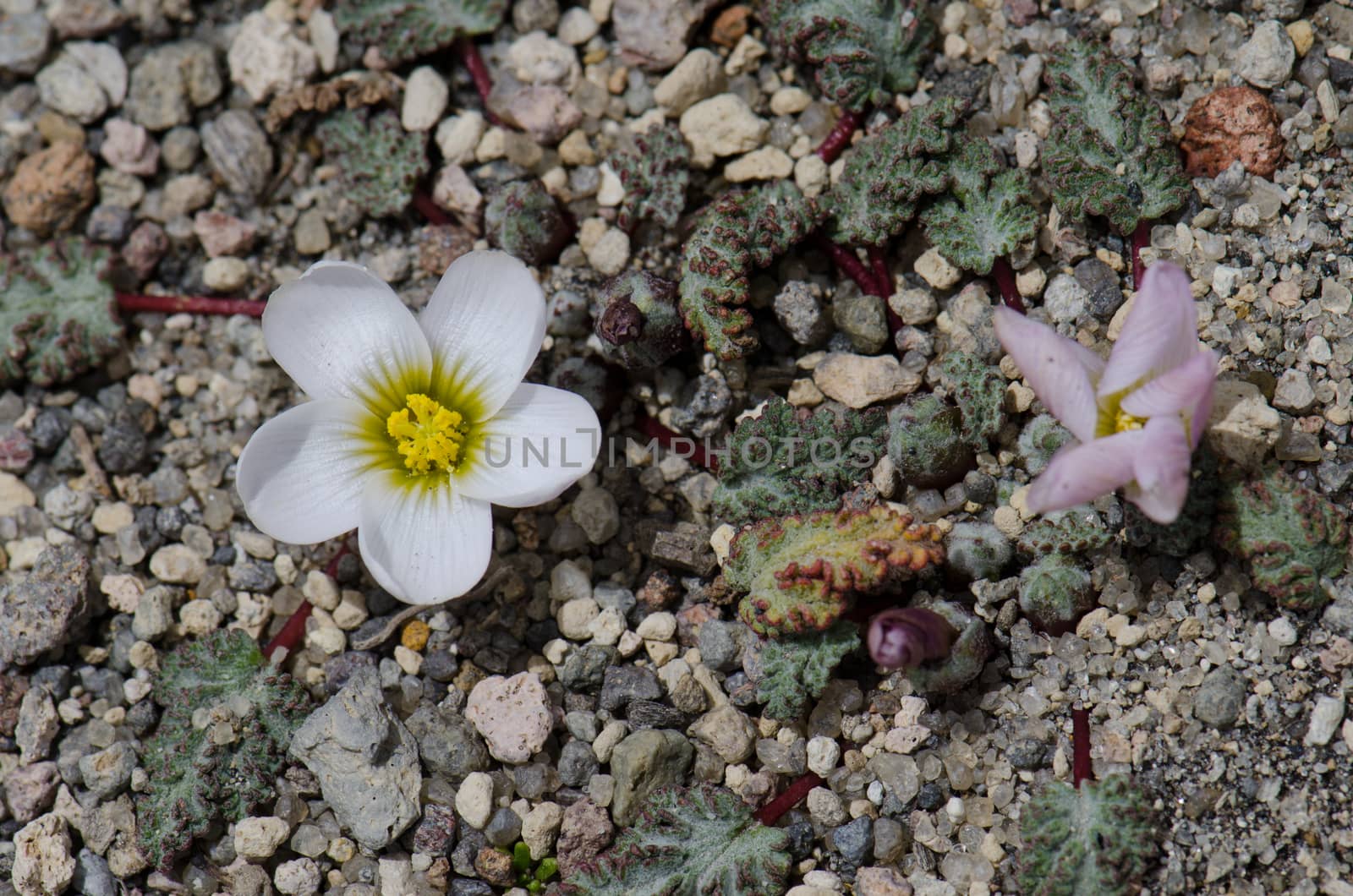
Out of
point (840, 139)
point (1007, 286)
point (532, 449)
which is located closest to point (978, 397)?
point (1007, 286)

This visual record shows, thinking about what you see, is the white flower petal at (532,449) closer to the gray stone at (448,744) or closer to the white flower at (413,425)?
the white flower at (413,425)

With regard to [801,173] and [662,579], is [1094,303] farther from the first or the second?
[662,579]

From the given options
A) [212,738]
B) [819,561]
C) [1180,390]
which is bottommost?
[212,738]

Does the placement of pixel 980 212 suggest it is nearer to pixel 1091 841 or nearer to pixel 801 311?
pixel 801 311

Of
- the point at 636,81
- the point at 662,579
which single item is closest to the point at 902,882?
the point at 662,579

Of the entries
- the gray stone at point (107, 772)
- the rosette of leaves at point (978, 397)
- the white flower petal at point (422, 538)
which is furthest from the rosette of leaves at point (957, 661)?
the gray stone at point (107, 772)

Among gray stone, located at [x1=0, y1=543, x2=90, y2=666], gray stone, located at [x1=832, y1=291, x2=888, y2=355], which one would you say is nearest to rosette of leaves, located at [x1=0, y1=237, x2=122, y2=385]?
gray stone, located at [x1=0, y1=543, x2=90, y2=666]
